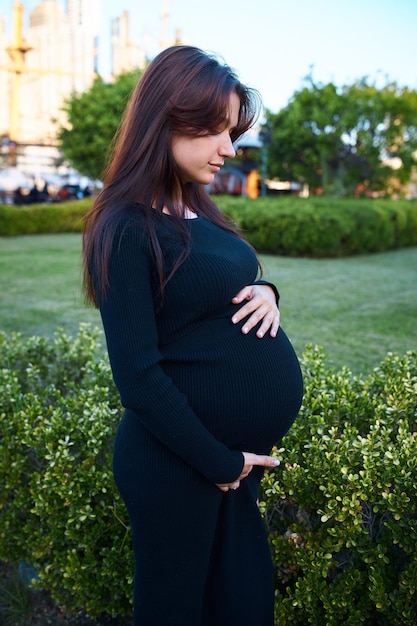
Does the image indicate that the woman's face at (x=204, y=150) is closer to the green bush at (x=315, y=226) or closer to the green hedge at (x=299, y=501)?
the green hedge at (x=299, y=501)

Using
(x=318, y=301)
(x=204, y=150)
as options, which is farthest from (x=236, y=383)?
(x=318, y=301)

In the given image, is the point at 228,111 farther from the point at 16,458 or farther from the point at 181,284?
the point at 16,458

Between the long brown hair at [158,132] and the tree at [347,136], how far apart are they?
67.4ft

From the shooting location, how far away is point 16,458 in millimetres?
2502

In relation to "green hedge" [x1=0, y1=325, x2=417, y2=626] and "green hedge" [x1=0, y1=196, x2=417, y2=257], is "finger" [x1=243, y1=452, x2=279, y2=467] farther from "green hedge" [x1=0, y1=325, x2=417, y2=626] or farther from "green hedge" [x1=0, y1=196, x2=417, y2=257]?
"green hedge" [x1=0, y1=196, x2=417, y2=257]

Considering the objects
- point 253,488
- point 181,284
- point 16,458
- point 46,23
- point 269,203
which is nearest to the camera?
point 181,284

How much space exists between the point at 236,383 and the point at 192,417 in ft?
0.57

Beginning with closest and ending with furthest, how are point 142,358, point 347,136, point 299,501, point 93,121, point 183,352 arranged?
point 142,358
point 183,352
point 299,501
point 347,136
point 93,121

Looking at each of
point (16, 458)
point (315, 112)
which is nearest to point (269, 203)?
point (315, 112)

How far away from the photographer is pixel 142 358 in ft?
4.55

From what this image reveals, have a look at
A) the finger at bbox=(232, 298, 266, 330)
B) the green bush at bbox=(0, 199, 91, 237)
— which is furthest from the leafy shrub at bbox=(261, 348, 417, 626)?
the green bush at bbox=(0, 199, 91, 237)

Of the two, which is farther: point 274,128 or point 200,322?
point 274,128

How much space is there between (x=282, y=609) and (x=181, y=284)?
1200 mm

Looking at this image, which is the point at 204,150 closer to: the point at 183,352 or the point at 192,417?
the point at 183,352
